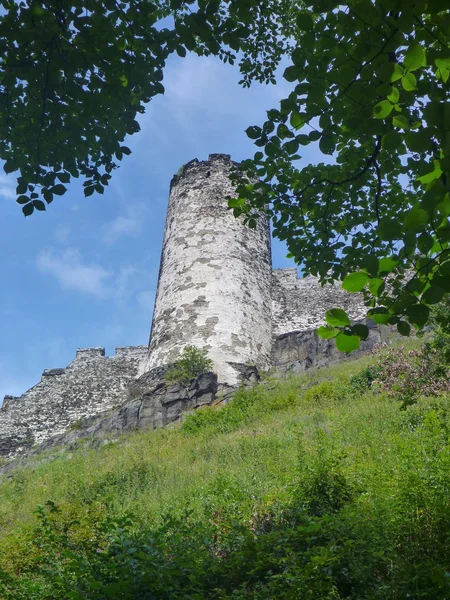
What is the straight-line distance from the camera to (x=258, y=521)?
4852 mm

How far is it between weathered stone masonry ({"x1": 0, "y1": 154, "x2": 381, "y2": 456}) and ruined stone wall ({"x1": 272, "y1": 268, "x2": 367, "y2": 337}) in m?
0.04

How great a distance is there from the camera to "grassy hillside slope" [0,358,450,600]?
356cm

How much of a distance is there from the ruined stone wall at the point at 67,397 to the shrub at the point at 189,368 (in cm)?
461

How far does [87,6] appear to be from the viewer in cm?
437

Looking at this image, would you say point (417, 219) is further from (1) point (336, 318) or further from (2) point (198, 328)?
(2) point (198, 328)

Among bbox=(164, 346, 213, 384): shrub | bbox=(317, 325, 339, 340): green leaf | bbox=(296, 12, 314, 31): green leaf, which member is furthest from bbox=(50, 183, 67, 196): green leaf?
bbox=(164, 346, 213, 384): shrub

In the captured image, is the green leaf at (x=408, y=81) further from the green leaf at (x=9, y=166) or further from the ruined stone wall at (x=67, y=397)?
the ruined stone wall at (x=67, y=397)

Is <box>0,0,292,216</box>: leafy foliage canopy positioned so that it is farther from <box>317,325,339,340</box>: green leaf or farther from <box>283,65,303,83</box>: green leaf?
<box>317,325,339,340</box>: green leaf

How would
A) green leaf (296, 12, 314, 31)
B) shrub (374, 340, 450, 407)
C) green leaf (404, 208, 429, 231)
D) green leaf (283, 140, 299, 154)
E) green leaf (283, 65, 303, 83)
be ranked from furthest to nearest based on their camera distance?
shrub (374, 340, 450, 407), green leaf (283, 140, 299, 154), green leaf (283, 65, 303, 83), green leaf (296, 12, 314, 31), green leaf (404, 208, 429, 231)

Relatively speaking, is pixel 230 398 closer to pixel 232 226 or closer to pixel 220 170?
pixel 232 226

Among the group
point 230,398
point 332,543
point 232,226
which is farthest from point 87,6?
point 232,226

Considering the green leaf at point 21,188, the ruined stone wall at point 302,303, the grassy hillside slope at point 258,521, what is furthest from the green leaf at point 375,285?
the ruined stone wall at point 302,303

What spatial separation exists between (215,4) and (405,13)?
1.90m

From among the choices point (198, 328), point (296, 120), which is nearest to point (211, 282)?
point (198, 328)
